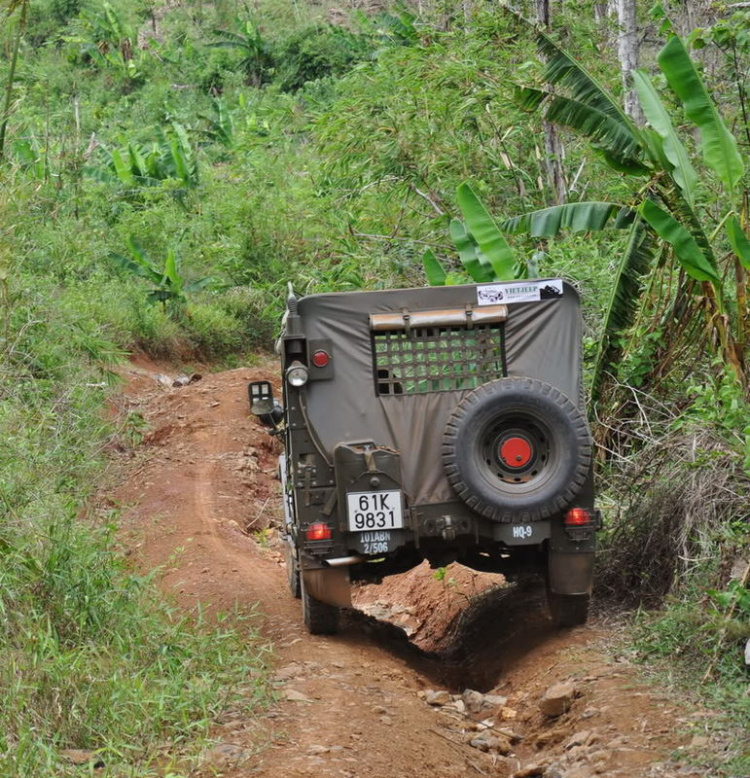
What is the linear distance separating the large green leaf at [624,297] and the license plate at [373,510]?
2859 mm

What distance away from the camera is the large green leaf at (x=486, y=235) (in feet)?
35.1

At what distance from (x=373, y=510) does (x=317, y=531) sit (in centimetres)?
41

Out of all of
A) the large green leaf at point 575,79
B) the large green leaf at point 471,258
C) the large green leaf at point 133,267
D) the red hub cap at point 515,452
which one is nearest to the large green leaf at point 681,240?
the large green leaf at point 575,79

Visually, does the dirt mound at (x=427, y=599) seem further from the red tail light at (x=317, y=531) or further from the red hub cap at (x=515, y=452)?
the red hub cap at (x=515, y=452)

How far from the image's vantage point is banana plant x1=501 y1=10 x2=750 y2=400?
8.62 metres

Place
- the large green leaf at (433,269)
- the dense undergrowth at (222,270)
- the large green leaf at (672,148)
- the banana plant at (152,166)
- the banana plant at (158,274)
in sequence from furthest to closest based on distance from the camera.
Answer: the banana plant at (152,166), the banana plant at (158,274), the large green leaf at (433,269), the large green leaf at (672,148), the dense undergrowth at (222,270)

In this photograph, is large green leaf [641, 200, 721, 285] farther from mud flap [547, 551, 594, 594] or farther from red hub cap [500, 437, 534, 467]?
mud flap [547, 551, 594, 594]

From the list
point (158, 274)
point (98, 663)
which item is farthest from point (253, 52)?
point (98, 663)

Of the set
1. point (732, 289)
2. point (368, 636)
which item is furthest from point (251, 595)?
point (732, 289)

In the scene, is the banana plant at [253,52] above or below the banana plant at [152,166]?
above

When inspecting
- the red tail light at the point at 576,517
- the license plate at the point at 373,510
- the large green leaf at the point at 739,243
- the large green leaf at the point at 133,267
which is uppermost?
the large green leaf at the point at 133,267

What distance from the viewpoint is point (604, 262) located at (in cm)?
1251

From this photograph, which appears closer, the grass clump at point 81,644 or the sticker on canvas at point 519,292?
the grass clump at point 81,644

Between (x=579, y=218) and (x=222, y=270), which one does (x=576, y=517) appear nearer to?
(x=579, y=218)
